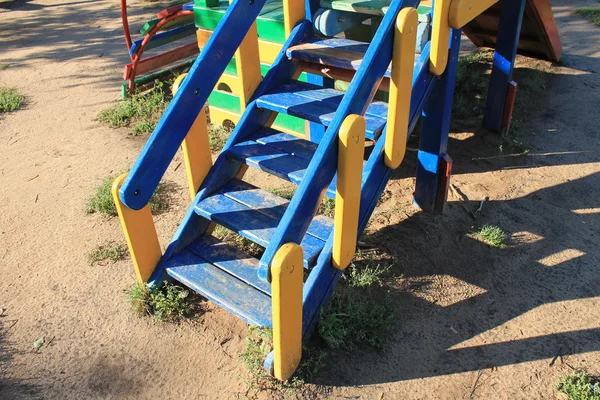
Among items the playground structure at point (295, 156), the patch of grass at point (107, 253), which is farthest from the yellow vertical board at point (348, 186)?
the patch of grass at point (107, 253)

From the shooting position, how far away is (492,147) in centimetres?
446

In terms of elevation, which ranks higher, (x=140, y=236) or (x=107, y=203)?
(x=140, y=236)

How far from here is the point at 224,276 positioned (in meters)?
2.85

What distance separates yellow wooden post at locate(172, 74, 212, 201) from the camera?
9.78ft

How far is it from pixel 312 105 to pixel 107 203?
5.98 ft

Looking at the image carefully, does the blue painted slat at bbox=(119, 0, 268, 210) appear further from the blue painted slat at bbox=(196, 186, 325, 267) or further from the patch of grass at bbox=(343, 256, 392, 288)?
the patch of grass at bbox=(343, 256, 392, 288)

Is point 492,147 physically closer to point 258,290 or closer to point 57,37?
point 258,290

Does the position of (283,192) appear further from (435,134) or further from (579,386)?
(579,386)

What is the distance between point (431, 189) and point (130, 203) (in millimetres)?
1996

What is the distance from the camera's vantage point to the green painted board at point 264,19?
13.4 ft

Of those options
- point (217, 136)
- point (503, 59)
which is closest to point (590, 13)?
point (503, 59)

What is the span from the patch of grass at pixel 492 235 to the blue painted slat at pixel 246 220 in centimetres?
125

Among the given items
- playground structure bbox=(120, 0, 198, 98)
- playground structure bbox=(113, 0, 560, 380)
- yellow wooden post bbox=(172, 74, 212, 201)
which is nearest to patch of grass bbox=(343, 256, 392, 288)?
playground structure bbox=(113, 0, 560, 380)

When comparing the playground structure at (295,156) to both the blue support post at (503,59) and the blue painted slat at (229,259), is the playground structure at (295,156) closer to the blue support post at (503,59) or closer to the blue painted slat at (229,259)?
the blue painted slat at (229,259)
